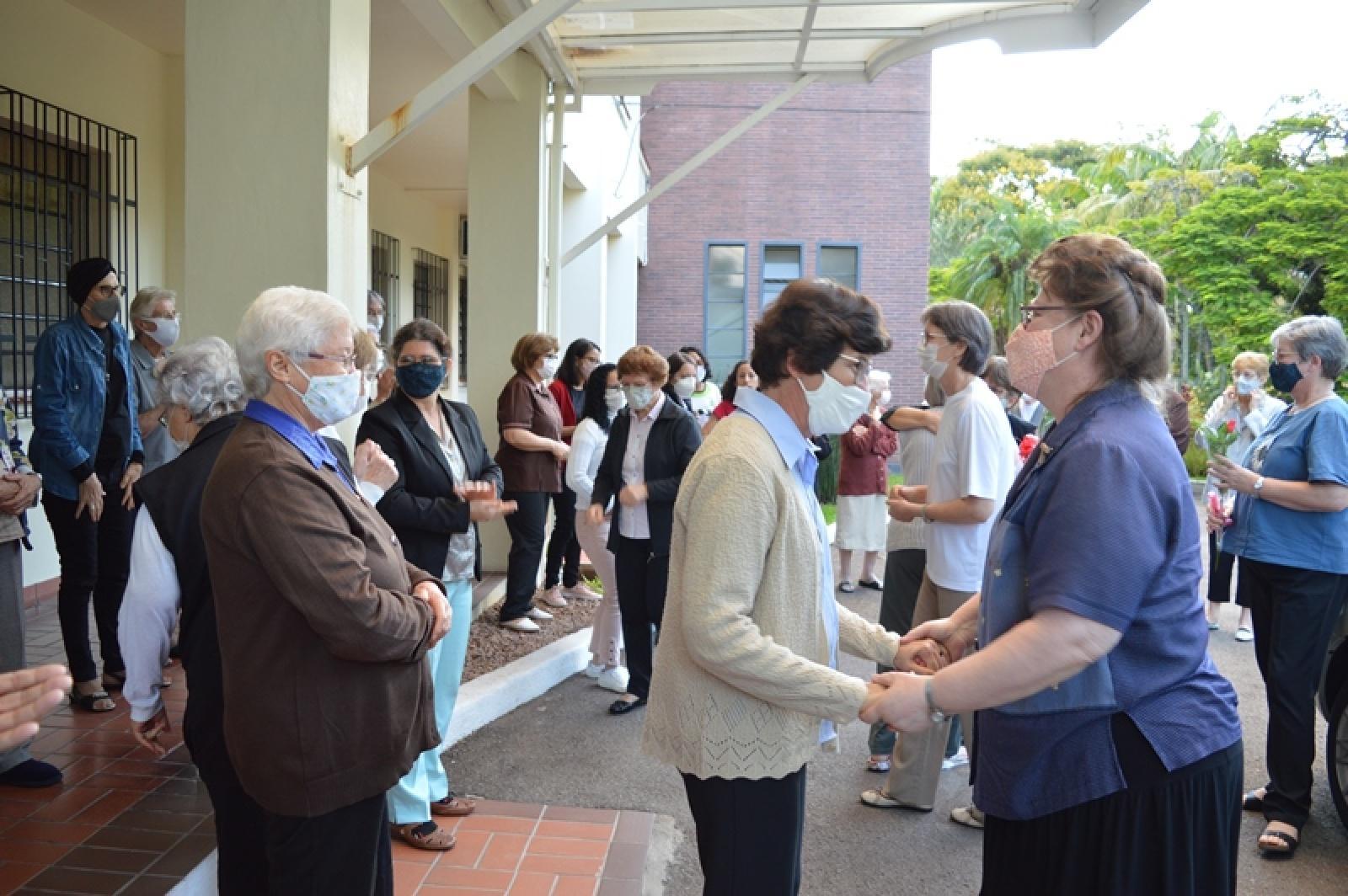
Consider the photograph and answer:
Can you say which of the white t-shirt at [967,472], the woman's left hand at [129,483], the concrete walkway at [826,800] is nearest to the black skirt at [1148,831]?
the concrete walkway at [826,800]

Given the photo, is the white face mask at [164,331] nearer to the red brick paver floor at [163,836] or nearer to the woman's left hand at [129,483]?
the woman's left hand at [129,483]

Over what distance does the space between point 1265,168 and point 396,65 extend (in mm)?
27933

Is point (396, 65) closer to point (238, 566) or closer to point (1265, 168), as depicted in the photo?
point (238, 566)

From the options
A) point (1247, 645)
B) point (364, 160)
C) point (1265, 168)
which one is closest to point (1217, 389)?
point (1265, 168)

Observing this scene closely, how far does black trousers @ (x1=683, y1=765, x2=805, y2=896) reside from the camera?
101 inches

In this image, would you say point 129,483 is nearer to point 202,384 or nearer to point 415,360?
point 415,360

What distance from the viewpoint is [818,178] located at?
22.8m

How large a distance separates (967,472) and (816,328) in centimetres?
210

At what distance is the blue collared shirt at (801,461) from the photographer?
8.61ft

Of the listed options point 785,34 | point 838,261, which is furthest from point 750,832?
point 838,261

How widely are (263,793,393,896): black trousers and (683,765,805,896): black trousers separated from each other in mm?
815

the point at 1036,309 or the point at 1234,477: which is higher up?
the point at 1036,309

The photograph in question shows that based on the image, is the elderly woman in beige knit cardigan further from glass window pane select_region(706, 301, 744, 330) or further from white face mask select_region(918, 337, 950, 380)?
glass window pane select_region(706, 301, 744, 330)

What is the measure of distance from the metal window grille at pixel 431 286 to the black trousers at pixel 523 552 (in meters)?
9.21
